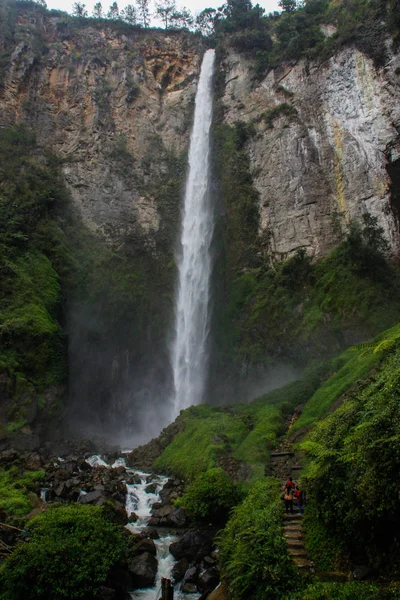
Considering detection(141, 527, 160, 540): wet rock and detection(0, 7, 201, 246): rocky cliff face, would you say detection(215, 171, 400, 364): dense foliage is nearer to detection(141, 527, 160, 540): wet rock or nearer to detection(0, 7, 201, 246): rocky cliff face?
detection(0, 7, 201, 246): rocky cliff face

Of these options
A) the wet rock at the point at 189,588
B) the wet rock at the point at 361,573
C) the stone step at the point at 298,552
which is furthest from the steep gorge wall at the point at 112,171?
the wet rock at the point at 361,573

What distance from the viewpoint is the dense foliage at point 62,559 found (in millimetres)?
6711

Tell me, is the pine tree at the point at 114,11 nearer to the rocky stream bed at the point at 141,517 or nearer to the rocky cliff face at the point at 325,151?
the rocky cliff face at the point at 325,151

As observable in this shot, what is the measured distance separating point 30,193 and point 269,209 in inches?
615

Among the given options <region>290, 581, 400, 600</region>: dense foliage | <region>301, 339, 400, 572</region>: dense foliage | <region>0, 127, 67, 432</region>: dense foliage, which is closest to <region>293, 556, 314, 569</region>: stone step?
<region>301, 339, 400, 572</region>: dense foliage

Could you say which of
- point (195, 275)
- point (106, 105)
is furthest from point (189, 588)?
point (106, 105)

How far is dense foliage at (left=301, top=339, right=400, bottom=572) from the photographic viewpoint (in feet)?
18.0

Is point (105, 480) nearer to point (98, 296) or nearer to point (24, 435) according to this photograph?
point (24, 435)

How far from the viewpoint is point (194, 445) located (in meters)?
14.8

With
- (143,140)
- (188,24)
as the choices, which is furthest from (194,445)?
(188,24)

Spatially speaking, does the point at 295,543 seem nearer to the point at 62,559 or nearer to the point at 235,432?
the point at 62,559

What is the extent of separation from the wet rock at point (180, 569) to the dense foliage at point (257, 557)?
1.03 meters

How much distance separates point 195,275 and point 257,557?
2209cm

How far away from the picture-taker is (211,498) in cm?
1020
